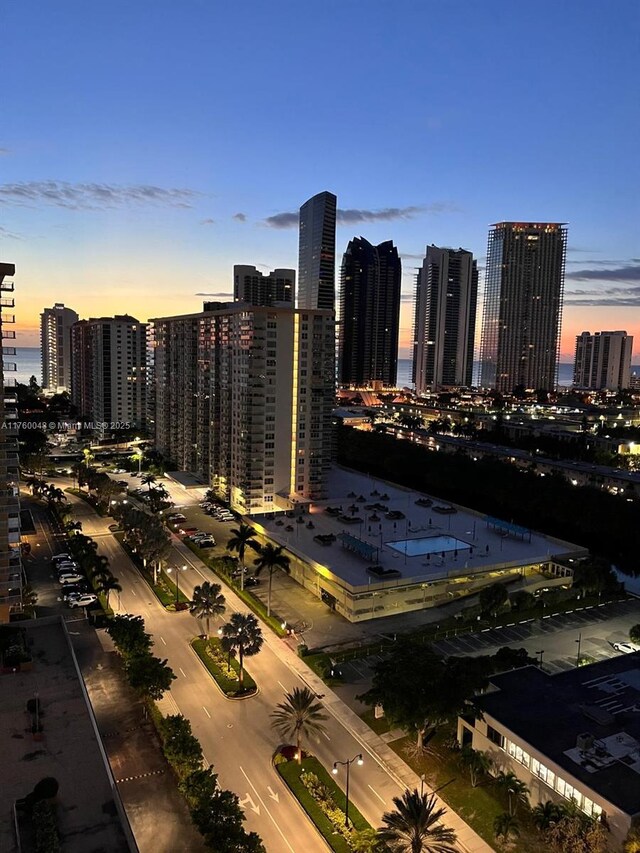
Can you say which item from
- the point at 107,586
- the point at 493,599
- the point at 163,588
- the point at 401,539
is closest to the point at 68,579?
the point at 107,586

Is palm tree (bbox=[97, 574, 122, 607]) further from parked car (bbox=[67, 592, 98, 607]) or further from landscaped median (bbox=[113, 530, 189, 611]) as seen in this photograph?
landscaped median (bbox=[113, 530, 189, 611])

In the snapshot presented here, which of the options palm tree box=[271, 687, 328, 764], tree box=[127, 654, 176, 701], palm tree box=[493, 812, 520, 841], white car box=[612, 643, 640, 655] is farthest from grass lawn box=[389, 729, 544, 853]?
white car box=[612, 643, 640, 655]

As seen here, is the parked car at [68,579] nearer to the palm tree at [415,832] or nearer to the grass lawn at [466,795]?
the grass lawn at [466,795]

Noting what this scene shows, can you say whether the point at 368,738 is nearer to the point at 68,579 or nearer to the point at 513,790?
the point at 513,790

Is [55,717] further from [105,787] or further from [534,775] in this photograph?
[534,775]

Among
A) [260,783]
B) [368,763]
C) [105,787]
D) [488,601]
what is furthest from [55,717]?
[488,601]
